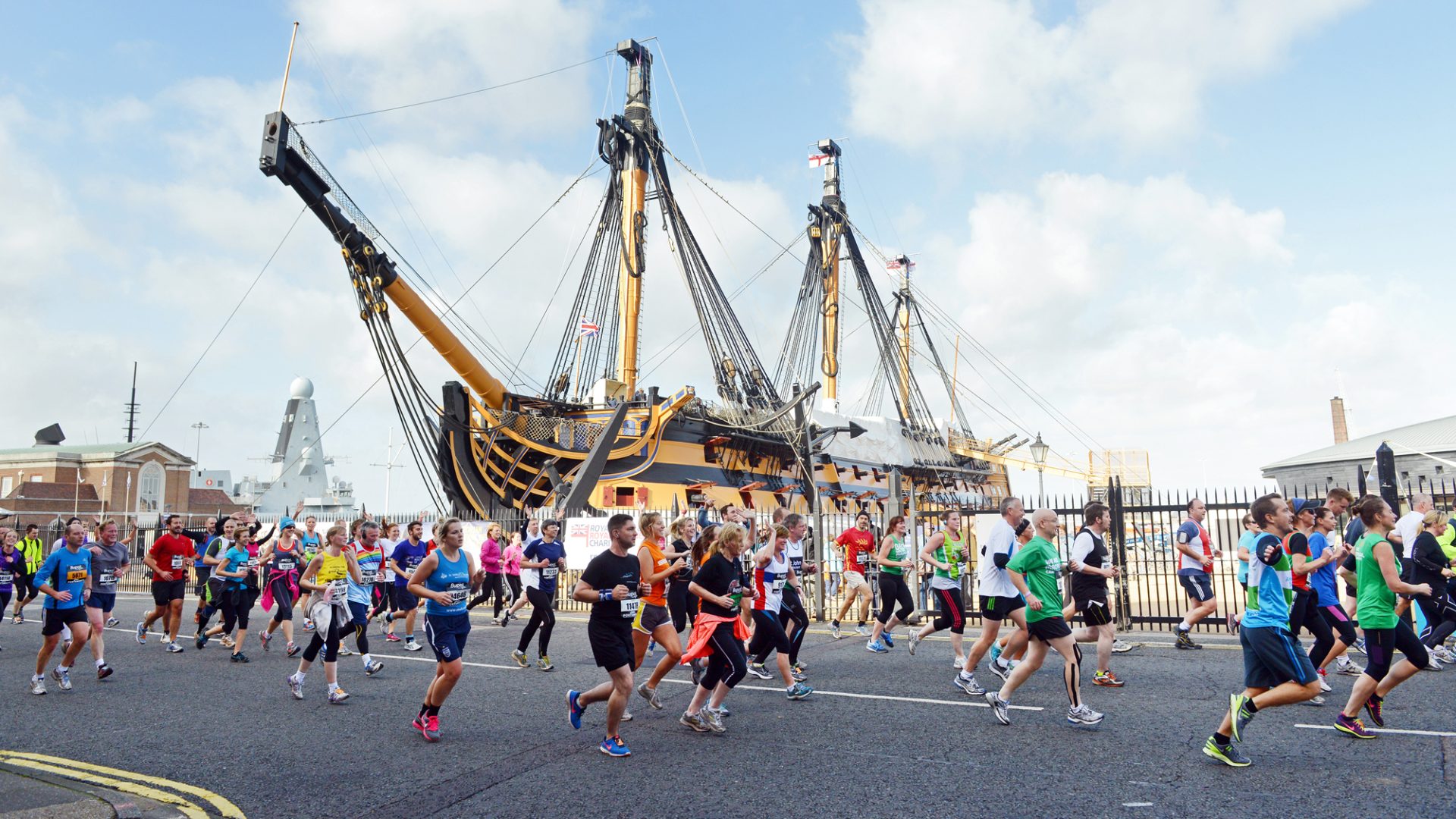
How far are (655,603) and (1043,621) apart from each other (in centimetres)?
301

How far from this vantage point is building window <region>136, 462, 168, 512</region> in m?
52.4

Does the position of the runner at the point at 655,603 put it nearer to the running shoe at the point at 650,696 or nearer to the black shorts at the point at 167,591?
the running shoe at the point at 650,696

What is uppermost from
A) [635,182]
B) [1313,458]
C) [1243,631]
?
[635,182]

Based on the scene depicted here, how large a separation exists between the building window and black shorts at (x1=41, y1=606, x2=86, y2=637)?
50.4 meters

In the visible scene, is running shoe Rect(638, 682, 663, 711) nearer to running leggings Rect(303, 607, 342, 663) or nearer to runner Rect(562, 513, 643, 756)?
runner Rect(562, 513, 643, 756)

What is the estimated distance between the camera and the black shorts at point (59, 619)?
8.86 meters

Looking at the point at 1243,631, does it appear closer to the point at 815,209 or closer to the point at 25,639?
the point at 25,639

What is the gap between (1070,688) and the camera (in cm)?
648

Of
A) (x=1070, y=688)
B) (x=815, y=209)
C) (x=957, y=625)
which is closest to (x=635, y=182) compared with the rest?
(x=815, y=209)

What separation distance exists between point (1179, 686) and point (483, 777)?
6467mm

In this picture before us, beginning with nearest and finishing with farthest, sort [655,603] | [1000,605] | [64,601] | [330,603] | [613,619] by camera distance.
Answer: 1. [613,619]
2. [655,603]
3. [1000,605]
4. [330,603]
5. [64,601]

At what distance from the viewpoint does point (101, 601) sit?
9.88 metres

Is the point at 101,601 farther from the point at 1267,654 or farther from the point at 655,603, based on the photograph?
the point at 1267,654

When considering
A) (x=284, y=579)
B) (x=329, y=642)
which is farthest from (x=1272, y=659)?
(x=284, y=579)
